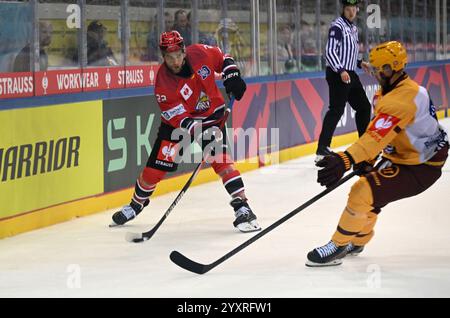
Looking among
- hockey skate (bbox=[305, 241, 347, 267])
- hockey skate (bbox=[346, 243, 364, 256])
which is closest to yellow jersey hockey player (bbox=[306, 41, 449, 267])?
hockey skate (bbox=[305, 241, 347, 267])

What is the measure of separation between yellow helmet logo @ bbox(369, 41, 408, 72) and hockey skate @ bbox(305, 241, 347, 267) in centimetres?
92

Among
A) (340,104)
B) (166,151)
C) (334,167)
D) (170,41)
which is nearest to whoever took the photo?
(334,167)

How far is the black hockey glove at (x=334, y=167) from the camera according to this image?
212 inches

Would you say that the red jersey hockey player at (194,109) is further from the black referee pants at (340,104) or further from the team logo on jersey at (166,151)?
the black referee pants at (340,104)

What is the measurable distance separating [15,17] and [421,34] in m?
10.0

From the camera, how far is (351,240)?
5832 mm

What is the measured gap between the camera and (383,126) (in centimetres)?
542

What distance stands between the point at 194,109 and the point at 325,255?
6.01ft

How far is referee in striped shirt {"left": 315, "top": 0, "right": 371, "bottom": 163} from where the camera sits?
998cm

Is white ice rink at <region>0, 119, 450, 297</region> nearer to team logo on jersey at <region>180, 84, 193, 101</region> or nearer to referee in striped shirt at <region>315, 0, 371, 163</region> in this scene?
team logo on jersey at <region>180, 84, 193, 101</region>

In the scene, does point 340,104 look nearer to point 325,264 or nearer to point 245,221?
point 245,221

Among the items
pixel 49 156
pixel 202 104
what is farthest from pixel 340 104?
pixel 49 156

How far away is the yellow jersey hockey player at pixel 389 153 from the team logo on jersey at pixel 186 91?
1.72 metres

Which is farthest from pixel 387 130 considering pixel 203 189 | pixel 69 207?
pixel 203 189
